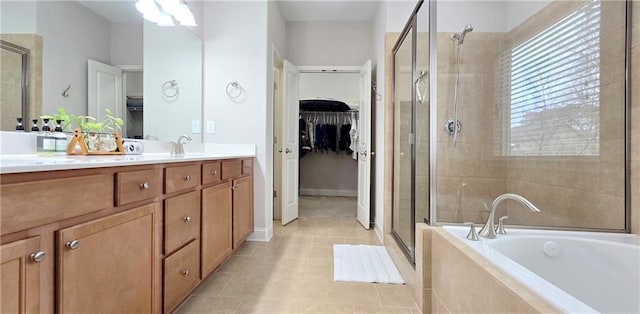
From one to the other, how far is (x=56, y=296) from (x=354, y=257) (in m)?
1.84

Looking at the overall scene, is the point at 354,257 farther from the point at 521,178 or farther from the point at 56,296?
the point at 56,296

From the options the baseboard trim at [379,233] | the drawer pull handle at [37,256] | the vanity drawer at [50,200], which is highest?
the vanity drawer at [50,200]

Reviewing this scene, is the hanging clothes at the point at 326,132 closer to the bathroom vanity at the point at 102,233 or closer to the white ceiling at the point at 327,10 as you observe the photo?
the white ceiling at the point at 327,10

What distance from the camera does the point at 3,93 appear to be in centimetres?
104

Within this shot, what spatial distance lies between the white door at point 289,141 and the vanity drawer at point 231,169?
2.96 ft

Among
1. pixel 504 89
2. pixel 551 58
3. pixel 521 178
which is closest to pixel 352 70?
pixel 504 89

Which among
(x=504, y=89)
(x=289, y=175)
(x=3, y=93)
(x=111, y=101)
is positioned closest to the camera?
(x=3, y=93)

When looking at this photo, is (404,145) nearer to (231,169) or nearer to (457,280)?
(457,280)

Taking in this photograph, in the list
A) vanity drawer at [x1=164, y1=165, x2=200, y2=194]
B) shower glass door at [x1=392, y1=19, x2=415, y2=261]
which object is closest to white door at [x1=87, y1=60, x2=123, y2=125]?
vanity drawer at [x1=164, y1=165, x2=200, y2=194]

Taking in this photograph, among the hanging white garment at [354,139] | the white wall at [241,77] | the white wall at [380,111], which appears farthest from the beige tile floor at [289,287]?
the hanging white garment at [354,139]

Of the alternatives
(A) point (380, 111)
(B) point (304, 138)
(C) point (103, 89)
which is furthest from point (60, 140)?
(B) point (304, 138)

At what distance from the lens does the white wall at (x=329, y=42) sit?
139 inches

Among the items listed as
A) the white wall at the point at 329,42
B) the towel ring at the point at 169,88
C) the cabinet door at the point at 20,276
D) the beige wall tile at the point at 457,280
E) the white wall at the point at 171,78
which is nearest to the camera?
the cabinet door at the point at 20,276

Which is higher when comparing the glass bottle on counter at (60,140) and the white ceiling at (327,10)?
the white ceiling at (327,10)
